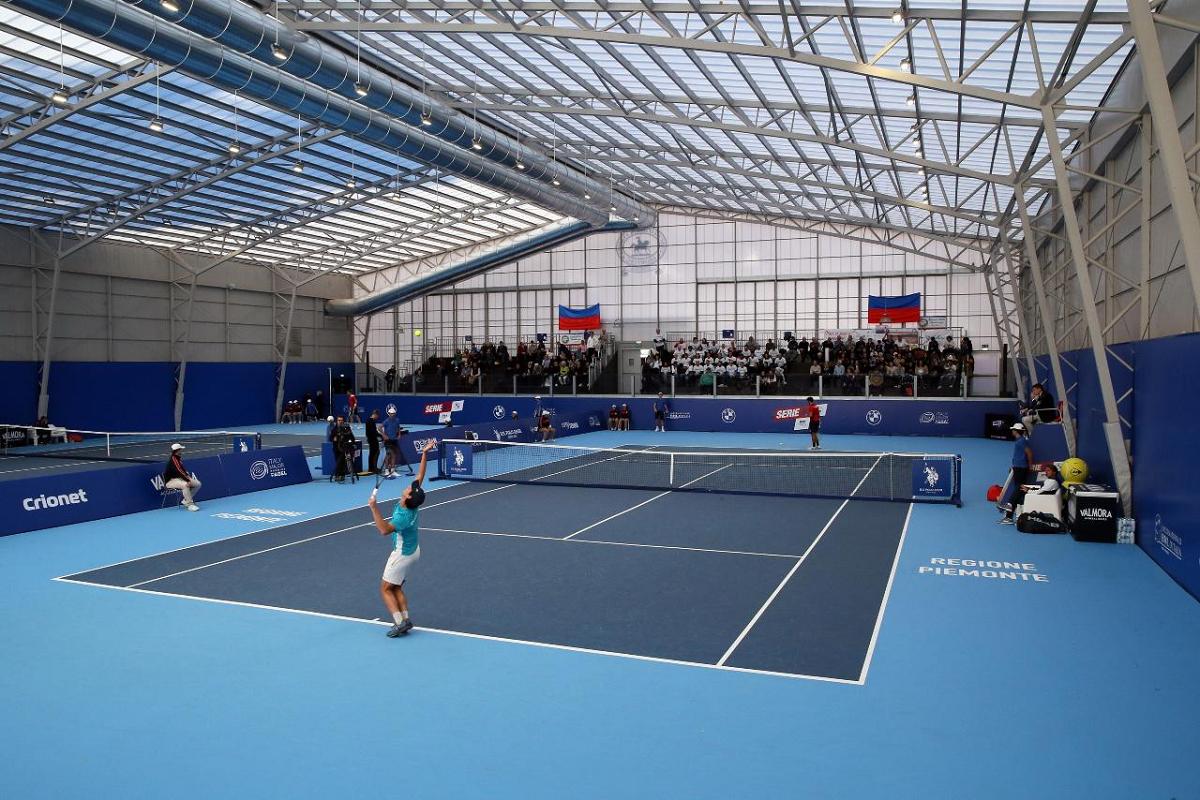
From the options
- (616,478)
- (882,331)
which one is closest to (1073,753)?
(616,478)

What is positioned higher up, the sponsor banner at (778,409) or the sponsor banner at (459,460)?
the sponsor banner at (778,409)

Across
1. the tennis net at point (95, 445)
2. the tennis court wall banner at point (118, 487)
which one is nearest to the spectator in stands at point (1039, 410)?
the tennis court wall banner at point (118, 487)

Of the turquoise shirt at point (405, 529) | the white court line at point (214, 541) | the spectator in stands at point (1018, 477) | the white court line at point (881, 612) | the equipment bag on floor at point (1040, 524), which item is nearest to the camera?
the white court line at point (881, 612)

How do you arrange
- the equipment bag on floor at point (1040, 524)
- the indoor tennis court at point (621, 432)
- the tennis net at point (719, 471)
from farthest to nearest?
the tennis net at point (719, 471) → the equipment bag on floor at point (1040, 524) → the indoor tennis court at point (621, 432)

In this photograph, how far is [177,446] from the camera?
18375 mm

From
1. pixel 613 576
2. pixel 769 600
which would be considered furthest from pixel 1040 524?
pixel 613 576

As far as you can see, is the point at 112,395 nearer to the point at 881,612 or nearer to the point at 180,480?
the point at 180,480

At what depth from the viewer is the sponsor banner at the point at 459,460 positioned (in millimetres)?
23719

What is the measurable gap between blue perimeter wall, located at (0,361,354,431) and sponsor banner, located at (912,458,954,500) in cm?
3507

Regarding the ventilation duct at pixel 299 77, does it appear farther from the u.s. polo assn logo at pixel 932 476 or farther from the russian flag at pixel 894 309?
the russian flag at pixel 894 309

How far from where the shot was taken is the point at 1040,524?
15.5 m

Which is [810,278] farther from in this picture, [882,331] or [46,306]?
[46,306]

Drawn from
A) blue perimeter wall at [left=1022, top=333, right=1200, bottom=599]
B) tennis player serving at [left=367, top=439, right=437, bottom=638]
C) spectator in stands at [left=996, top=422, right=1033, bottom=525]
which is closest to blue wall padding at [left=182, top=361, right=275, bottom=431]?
tennis player serving at [left=367, top=439, right=437, bottom=638]

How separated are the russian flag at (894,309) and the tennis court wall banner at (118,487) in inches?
1100
